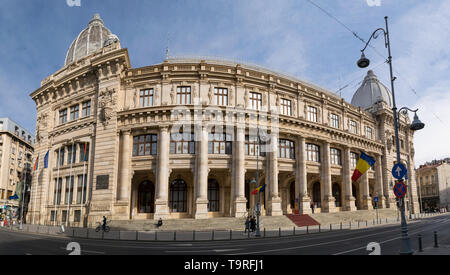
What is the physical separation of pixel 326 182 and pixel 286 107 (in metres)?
13.2

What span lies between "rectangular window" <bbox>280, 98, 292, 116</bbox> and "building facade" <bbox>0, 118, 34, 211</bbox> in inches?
2344

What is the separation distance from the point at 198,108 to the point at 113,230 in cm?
1670

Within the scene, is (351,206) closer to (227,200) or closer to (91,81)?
(227,200)

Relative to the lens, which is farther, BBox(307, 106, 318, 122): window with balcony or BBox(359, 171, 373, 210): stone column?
BBox(359, 171, 373, 210): stone column

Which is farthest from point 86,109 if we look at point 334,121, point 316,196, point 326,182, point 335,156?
point 335,156

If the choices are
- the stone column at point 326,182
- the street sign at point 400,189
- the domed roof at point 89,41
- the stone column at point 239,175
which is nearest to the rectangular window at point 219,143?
the stone column at point 239,175

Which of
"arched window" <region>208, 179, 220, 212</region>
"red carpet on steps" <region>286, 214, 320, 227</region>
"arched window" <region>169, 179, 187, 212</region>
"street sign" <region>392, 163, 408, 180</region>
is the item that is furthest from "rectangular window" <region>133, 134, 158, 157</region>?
"street sign" <region>392, 163, 408, 180</region>

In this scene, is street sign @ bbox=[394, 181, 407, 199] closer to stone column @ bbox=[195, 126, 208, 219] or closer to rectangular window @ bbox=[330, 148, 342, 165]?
stone column @ bbox=[195, 126, 208, 219]

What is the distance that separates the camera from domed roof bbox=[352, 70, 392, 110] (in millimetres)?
65500

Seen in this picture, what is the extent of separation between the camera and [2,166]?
68625mm

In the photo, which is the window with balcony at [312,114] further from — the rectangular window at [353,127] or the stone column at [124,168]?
the stone column at [124,168]

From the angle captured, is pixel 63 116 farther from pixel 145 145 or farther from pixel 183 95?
pixel 183 95

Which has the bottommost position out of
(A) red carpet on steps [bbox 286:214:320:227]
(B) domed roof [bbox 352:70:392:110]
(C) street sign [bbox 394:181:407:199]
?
(A) red carpet on steps [bbox 286:214:320:227]
